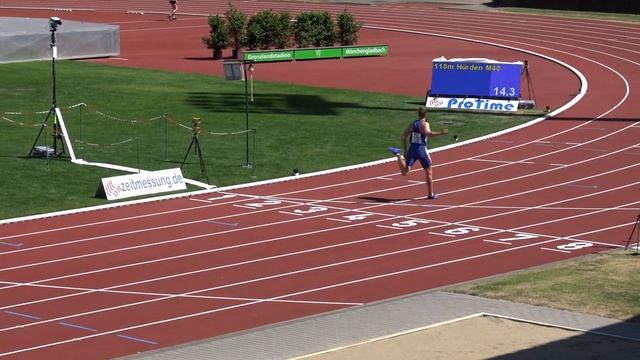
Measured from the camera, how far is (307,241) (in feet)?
75.7

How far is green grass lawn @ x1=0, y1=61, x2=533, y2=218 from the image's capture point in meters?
29.0

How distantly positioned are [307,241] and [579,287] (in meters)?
5.56

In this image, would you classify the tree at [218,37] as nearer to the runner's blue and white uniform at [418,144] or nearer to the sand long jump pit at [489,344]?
the runner's blue and white uniform at [418,144]

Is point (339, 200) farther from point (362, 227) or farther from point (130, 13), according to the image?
point (130, 13)

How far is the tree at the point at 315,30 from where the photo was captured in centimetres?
5547

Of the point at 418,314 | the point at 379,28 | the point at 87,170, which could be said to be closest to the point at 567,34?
the point at 379,28

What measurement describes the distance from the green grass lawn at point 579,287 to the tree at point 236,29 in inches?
1337

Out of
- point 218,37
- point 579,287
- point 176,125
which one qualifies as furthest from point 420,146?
point 218,37

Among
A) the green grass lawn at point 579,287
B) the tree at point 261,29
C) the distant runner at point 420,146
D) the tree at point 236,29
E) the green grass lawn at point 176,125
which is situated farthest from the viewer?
the tree at point 261,29

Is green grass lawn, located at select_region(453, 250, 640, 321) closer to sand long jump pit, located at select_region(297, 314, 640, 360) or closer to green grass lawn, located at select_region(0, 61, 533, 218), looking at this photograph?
sand long jump pit, located at select_region(297, 314, 640, 360)

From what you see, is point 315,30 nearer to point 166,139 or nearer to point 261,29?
point 261,29

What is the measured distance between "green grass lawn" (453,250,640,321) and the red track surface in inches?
38.4

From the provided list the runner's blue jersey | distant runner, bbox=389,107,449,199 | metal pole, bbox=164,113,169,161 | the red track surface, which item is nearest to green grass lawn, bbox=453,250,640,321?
the red track surface

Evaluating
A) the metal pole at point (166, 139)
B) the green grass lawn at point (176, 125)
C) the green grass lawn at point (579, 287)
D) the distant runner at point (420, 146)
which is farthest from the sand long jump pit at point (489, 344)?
the metal pole at point (166, 139)
